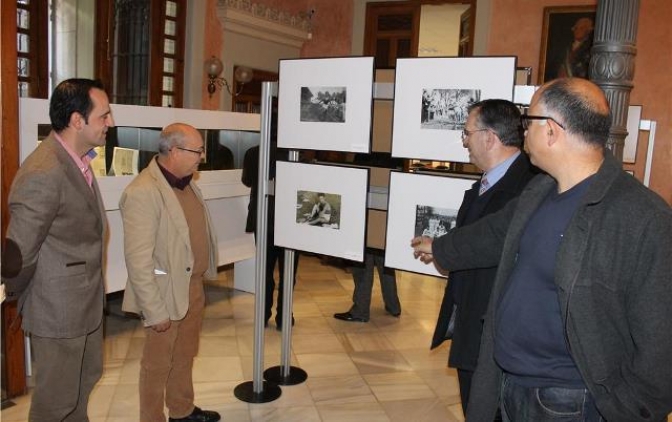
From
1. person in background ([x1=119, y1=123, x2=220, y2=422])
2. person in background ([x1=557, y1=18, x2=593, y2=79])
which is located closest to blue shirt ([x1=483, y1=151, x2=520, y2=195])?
person in background ([x1=119, y1=123, x2=220, y2=422])

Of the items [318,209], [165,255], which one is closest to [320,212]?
[318,209]

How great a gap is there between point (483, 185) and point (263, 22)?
27.4ft

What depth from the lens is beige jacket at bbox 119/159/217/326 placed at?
306 cm

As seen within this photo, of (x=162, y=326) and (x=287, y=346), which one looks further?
(x=287, y=346)

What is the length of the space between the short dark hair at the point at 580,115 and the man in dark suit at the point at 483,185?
0.68 meters

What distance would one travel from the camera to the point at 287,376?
4477 millimetres

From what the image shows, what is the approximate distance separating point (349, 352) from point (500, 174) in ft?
9.74

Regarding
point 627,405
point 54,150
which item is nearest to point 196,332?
point 54,150

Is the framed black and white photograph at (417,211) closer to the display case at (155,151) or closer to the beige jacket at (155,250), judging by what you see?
the beige jacket at (155,250)

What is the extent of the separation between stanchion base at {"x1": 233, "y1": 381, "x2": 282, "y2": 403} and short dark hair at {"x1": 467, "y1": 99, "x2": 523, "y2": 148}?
2.55 meters

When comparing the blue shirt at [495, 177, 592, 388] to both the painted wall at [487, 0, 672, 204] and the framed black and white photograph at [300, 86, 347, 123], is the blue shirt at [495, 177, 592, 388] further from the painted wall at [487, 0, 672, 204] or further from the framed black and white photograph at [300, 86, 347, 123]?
the painted wall at [487, 0, 672, 204]

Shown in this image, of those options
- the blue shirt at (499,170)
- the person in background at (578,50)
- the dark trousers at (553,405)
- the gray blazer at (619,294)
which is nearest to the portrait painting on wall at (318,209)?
the blue shirt at (499,170)

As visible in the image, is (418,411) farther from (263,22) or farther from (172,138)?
(263,22)

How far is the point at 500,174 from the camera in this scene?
2.58m
